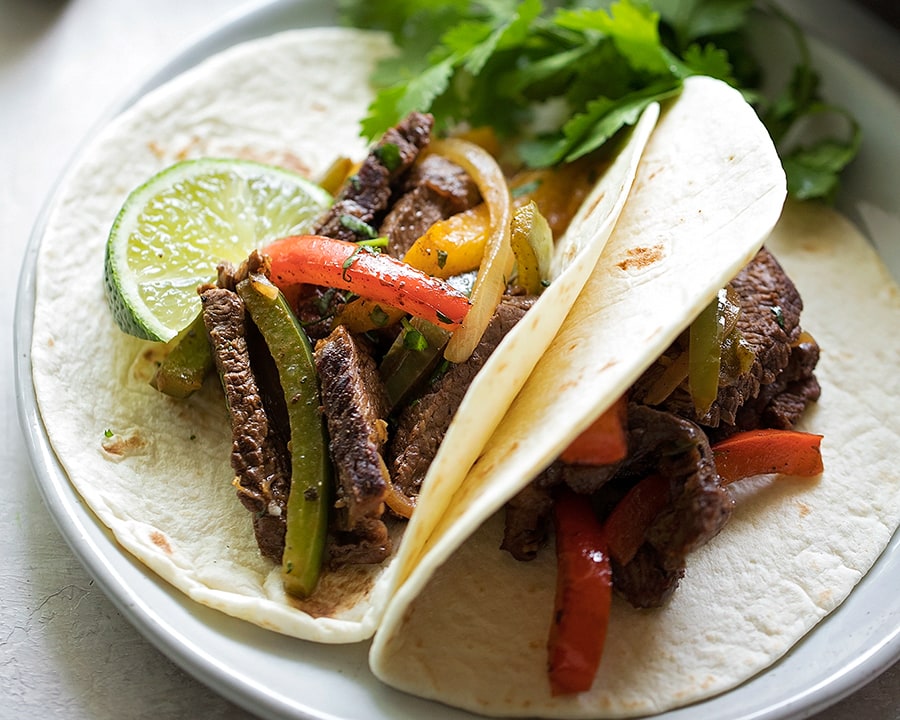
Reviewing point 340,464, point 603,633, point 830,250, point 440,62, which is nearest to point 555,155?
point 440,62

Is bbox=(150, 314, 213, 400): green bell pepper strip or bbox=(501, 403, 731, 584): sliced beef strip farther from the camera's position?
bbox=(150, 314, 213, 400): green bell pepper strip

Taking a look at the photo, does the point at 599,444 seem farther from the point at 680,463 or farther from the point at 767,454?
the point at 767,454

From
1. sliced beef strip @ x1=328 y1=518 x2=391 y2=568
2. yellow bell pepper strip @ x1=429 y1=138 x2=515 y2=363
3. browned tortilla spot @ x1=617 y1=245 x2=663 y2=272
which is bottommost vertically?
sliced beef strip @ x1=328 y1=518 x2=391 y2=568

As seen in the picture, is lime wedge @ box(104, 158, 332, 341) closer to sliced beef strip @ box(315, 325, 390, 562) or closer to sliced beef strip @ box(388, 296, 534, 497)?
sliced beef strip @ box(315, 325, 390, 562)

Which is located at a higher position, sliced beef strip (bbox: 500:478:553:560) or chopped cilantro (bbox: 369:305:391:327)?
chopped cilantro (bbox: 369:305:391:327)

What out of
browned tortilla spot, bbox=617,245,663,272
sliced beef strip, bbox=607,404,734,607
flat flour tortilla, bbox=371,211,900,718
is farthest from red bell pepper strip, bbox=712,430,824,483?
browned tortilla spot, bbox=617,245,663,272

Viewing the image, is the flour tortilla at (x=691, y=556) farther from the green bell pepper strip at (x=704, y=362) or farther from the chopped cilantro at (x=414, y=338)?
the chopped cilantro at (x=414, y=338)

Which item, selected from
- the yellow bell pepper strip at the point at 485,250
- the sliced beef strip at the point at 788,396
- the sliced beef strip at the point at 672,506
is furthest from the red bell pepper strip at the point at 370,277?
the sliced beef strip at the point at 788,396
